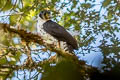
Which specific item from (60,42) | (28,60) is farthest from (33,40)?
(60,42)

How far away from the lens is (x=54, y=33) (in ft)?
13.3

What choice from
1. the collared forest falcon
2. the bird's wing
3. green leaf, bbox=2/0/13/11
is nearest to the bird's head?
the collared forest falcon

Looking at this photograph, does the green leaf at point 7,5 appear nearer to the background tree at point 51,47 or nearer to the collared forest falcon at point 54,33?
the background tree at point 51,47

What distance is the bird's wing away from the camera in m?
3.66

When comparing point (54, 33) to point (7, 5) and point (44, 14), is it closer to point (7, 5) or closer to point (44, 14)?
point (44, 14)

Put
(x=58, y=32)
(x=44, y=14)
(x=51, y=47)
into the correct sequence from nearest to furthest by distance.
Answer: (x=51, y=47), (x=58, y=32), (x=44, y=14)

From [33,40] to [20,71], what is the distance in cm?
46

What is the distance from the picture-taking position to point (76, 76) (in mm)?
471

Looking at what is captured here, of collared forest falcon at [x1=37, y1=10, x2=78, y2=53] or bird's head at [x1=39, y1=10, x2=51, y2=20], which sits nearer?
collared forest falcon at [x1=37, y1=10, x2=78, y2=53]

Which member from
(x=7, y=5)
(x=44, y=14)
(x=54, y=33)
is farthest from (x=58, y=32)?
(x=7, y=5)

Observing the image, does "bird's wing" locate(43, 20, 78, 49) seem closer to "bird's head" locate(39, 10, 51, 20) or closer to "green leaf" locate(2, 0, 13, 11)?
"bird's head" locate(39, 10, 51, 20)

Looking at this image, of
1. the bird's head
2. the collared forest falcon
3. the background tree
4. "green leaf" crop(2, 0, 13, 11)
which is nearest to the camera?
the background tree

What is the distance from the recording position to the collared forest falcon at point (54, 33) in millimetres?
3652

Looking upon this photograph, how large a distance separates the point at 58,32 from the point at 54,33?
100 mm
